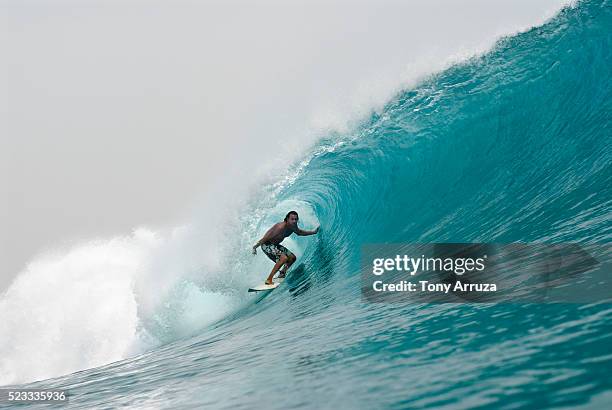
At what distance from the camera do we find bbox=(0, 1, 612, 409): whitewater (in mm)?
4727

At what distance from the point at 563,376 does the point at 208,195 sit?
11.6 m

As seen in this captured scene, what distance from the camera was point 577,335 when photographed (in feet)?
14.8

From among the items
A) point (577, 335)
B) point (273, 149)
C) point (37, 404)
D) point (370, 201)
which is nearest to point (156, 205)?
point (273, 149)

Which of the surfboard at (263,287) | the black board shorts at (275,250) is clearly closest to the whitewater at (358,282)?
the surfboard at (263,287)

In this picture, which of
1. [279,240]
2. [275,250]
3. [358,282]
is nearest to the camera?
[358,282]

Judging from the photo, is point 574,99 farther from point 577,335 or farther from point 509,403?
point 509,403

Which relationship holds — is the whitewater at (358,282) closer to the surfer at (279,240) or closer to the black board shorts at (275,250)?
the surfer at (279,240)

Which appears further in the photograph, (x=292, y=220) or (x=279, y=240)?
(x=279, y=240)

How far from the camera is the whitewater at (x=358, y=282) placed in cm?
473

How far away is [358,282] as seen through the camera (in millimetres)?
8844

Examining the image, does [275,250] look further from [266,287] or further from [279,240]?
[266,287]

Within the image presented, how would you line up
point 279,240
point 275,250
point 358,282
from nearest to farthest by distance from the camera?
1. point 358,282
2. point 279,240
3. point 275,250

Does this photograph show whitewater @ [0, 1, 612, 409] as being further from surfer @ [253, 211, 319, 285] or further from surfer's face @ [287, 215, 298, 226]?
surfer's face @ [287, 215, 298, 226]

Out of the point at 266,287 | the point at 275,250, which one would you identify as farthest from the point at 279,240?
the point at 266,287
